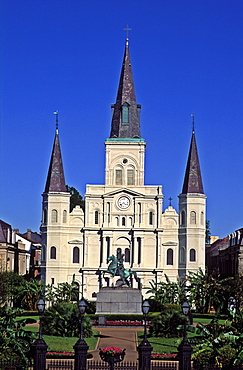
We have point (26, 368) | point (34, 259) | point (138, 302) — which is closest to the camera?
point (26, 368)

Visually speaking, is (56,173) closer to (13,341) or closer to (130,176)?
(130,176)

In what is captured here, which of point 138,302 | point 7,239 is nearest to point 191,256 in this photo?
point 7,239

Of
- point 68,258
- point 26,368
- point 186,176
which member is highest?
point 186,176

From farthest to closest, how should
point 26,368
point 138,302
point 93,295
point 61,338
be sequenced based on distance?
point 93,295 → point 138,302 → point 61,338 → point 26,368

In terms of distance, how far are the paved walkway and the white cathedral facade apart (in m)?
40.8

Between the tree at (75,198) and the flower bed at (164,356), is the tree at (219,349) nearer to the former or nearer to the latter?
the flower bed at (164,356)

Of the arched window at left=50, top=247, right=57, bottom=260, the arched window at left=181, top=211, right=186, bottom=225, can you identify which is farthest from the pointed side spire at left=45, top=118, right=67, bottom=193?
the arched window at left=181, top=211, right=186, bottom=225

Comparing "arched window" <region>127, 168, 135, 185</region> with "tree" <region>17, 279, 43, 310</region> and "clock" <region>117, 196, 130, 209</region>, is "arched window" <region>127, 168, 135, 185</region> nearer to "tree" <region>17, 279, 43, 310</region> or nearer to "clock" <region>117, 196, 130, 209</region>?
"clock" <region>117, 196, 130, 209</region>

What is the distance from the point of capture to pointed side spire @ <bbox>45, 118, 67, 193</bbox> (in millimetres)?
106000

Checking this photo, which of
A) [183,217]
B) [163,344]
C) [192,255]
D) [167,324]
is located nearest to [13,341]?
[163,344]

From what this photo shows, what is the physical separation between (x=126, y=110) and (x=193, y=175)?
45.3 ft

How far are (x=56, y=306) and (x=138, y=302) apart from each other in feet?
→ 55.6

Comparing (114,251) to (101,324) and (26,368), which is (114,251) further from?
(26,368)

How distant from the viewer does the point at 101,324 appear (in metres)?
64.9
